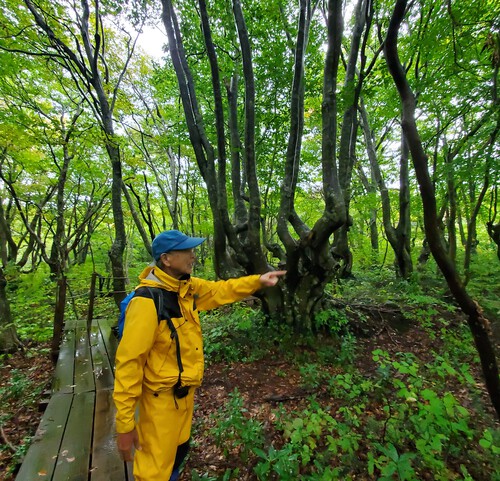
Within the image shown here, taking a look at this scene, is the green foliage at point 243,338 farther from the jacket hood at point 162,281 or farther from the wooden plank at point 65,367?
the jacket hood at point 162,281

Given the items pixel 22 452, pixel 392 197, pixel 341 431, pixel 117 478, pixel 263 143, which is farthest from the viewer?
pixel 392 197

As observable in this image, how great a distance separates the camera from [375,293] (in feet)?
26.0

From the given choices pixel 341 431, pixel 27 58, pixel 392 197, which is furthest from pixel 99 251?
pixel 341 431

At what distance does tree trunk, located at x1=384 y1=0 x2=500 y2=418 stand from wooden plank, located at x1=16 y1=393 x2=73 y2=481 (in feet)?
13.8

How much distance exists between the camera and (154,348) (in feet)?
6.58

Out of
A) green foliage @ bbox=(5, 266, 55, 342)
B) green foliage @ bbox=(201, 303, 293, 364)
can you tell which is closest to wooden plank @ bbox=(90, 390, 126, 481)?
green foliage @ bbox=(201, 303, 293, 364)

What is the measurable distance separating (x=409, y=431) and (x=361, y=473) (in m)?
0.79

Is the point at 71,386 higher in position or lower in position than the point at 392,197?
lower

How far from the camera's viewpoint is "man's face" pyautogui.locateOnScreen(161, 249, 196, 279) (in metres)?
2.19

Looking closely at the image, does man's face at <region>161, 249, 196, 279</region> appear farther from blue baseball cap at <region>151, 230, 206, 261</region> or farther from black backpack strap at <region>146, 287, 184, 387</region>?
black backpack strap at <region>146, 287, 184, 387</region>

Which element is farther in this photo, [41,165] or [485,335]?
[41,165]

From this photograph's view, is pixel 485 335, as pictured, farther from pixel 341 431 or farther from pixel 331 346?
pixel 331 346

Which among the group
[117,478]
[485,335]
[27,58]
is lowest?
[117,478]

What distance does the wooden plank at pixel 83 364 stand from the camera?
4291mm
